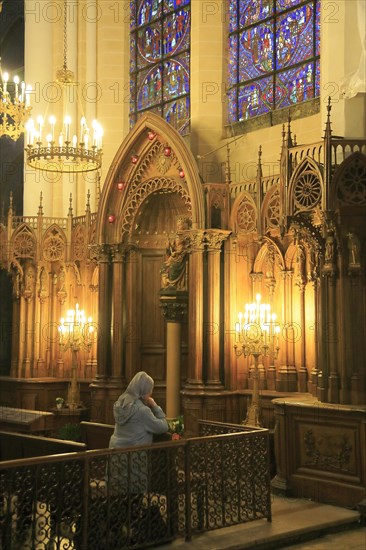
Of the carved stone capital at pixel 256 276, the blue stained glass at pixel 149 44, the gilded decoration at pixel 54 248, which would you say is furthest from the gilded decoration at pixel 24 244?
the carved stone capital at pixel 256 276

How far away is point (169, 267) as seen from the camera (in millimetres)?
11453

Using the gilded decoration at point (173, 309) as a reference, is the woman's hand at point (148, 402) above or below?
below

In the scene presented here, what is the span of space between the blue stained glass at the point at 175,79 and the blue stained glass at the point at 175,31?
0.77 ft

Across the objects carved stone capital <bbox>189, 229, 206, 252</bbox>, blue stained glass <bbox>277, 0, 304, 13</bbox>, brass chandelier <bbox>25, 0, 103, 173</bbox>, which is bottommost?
carved stone capital <bbox>189, 229, 206, 252</bbox>

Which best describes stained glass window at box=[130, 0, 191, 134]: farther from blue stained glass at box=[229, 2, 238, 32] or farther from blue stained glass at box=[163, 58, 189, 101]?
blue stained glass at box=[229, 2, 238, 32]

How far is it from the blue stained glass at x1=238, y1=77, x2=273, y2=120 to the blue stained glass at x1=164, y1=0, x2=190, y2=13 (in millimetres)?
2197

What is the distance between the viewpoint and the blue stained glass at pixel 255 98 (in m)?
12.5

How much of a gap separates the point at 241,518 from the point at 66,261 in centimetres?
719

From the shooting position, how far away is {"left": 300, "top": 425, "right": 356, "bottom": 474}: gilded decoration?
8.40 m

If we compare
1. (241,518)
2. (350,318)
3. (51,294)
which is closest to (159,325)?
(51,294)

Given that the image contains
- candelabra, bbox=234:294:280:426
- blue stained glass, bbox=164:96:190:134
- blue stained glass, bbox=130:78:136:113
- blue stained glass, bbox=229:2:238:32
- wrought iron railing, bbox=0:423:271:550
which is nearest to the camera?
wrought iron railing, bbox=0:423:271:550

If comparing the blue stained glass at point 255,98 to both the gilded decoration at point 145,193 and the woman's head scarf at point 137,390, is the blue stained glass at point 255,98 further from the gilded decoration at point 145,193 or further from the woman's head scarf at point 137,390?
the woman's head scarf at point 137,390

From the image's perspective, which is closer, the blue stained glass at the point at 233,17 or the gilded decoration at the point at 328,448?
the gilded decoration at the point at 328,448

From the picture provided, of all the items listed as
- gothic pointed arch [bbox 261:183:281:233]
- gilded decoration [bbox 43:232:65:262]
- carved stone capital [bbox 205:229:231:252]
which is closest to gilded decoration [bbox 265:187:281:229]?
gothic pointed arch [bbox 261:183:281:233]
